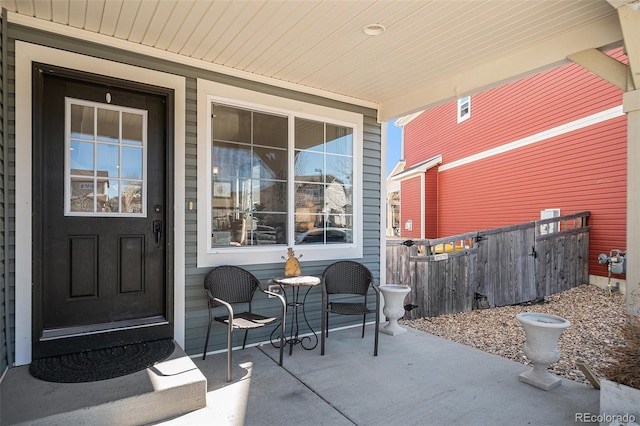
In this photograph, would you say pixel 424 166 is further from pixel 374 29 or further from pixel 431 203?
pixel 374 29

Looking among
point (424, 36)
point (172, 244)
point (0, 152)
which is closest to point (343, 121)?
point (424, 36)

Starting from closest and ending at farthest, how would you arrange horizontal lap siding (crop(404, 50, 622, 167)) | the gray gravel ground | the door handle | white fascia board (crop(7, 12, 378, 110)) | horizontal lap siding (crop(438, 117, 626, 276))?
white fascia board (crop(7, 12, 378, 110)), the door handle, the gray gravel ground, horizontal lap siding (crop(438, 117, 626, 276)), horizontal lap siding (crop(404, 50, 622, 167))

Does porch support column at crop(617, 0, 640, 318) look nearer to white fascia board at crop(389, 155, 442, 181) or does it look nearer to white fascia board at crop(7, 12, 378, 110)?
white fascia board at crop(7, 12, 378, 110)

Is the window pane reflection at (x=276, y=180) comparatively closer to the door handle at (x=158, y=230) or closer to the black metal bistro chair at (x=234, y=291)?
the black metal bistro chair at (x=234, y=291)

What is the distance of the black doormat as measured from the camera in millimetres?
2420

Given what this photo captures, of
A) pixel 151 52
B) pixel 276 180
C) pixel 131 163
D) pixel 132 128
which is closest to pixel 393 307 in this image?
pixel 276 180

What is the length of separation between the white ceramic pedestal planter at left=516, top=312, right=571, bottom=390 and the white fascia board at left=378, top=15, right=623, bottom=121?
200 centimetres

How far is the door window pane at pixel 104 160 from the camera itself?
289 centimetres

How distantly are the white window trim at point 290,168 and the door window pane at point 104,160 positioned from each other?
488 mm

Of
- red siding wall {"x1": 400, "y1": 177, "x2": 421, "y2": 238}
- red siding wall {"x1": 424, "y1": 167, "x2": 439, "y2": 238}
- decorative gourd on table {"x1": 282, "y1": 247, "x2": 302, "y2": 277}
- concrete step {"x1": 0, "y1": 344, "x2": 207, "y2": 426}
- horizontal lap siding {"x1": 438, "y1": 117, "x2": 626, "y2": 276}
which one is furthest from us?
red siding wall {"x1": 400, "y1": 177, "x2": 421, "y2": 238}

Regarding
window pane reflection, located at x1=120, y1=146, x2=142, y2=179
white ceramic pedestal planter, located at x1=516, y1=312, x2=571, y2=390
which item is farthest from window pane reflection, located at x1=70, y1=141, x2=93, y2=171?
white ceramic pedestal planter, located at x1=516, y1=312, x2=571, y2=390

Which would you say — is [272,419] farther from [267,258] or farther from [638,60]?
[638,60]

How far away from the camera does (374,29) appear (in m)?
2.79

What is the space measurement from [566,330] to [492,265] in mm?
1393
